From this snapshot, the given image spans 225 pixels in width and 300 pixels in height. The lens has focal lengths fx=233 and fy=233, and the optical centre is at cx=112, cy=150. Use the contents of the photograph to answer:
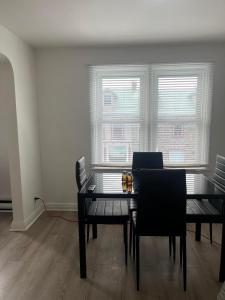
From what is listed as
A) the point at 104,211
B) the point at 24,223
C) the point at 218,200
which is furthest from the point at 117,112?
the point at 24,223

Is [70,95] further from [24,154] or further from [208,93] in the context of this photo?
[208,93]

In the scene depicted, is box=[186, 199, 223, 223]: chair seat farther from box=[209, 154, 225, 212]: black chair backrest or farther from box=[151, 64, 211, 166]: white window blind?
box=[151, 64, 211, 166]: white window blind

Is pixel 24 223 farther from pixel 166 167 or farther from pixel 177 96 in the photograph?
pixel 177 96

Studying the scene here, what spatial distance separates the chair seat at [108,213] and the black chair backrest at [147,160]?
58cm

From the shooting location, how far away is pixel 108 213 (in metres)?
2.24

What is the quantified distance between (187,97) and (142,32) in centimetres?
109

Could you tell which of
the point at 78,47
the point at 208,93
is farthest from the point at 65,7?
the point at 208,93

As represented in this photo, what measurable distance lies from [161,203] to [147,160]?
1.07m

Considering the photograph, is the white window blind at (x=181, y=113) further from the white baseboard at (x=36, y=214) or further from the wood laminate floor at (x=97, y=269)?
the white baseboard at (x=36, y=214)

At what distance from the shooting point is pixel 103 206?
7.91 feet

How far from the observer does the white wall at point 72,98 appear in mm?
3182

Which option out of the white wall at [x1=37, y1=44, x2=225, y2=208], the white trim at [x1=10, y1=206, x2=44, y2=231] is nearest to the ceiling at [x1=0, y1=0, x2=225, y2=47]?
the white wall at [x1=37, y1=44, x2=225, y2=208]

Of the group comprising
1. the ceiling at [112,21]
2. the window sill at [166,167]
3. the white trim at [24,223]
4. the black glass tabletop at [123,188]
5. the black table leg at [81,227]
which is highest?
the ceiling at [112,21]

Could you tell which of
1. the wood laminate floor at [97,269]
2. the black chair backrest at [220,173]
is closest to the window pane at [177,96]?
the black chair backrest at [220,173]
